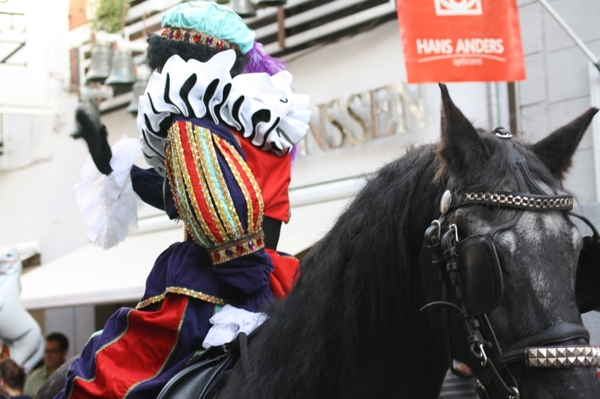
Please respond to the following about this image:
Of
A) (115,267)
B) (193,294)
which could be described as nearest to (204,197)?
(193,294)

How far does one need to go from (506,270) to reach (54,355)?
737cm

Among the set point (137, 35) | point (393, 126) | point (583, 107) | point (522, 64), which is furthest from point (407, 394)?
point (137, 35)

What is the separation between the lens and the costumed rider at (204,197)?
103 inches

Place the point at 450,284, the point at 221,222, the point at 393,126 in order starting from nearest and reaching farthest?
the point at 450,284
the point at 221,222
the point at 393,126

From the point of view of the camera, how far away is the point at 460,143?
79.6 inches

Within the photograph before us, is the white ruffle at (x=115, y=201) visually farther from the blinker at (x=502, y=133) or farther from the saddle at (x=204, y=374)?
the blinker at (x=502, y=133)

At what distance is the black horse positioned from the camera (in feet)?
6.05

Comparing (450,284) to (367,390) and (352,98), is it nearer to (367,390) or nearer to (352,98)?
(367,390)

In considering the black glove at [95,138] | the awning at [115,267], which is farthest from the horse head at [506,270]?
the awning at [115,267]

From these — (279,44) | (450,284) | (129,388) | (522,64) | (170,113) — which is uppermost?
(279,44)

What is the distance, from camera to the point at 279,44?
9.17m

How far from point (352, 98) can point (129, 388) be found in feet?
19.7

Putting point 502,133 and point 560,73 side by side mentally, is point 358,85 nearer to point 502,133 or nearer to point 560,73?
point 560,73

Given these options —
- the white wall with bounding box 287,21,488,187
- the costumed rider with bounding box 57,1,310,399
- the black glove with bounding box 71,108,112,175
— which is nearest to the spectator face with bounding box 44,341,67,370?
the white wall with bounding box 287,21,488,187
